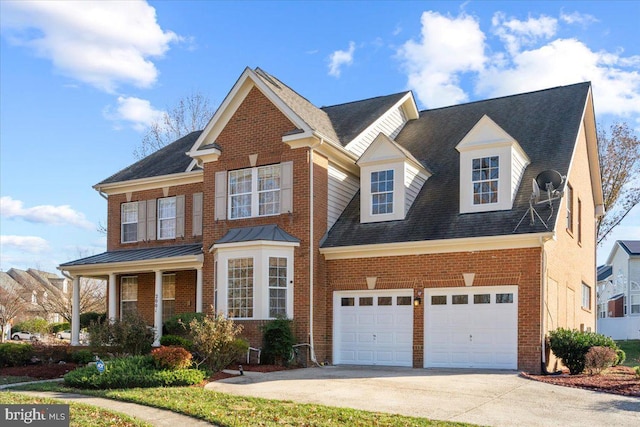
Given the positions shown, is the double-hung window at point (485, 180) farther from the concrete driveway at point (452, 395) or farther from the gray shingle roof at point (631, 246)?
the gray shingle roof at point (631, 246)

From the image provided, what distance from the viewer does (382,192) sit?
2030cm

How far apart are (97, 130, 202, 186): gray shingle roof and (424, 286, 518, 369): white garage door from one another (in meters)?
11.1

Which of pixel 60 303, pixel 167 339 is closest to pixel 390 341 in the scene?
pixel 167 339

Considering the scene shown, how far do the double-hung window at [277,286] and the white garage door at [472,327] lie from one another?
414 cm

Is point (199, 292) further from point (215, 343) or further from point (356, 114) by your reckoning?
point (356, 114)

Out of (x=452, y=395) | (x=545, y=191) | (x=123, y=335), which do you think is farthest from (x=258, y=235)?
(x=452, y=395)

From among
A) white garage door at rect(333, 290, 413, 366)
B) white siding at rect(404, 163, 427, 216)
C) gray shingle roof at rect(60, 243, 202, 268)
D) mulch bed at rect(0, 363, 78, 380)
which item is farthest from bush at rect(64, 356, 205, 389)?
white siding at rect(404, 163, 427, 216)

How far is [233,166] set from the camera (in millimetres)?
20984

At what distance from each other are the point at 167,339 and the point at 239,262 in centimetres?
307

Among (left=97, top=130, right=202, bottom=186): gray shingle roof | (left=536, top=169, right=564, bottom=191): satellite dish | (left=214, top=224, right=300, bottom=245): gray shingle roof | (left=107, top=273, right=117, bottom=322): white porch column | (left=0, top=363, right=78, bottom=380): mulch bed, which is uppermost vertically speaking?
(left=97, top=130, right=202, bottom=186): gray shingle roof

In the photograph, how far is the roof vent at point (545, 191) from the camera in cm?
1730

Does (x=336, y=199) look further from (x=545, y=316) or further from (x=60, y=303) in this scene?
(x=60, y=303)

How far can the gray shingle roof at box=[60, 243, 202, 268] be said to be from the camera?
2231cm

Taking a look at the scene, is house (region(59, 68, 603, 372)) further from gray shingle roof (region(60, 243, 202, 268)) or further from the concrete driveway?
the concrete driveway
